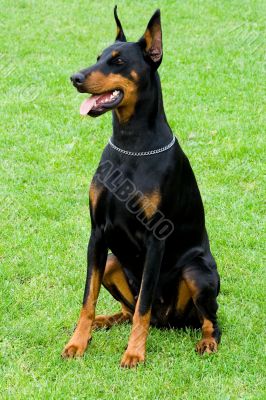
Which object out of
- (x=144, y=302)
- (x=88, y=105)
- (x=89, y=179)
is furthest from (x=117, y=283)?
(x=89, y=179)

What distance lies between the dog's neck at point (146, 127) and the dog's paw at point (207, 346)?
1.23 metres

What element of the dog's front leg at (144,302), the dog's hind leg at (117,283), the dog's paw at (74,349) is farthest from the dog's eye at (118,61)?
the dog's paw at (74,349)

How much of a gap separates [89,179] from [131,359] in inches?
112

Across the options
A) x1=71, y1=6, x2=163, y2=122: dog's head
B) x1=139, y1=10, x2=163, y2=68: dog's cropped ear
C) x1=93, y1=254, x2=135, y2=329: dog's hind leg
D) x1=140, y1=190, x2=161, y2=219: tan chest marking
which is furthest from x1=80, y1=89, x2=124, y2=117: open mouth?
x1=93, y1=254, x2=135, y2=329: dog's hind leg

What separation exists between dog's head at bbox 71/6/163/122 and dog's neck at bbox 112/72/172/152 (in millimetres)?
39

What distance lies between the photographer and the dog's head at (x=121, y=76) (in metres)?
3.92

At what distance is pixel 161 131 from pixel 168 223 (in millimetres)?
539

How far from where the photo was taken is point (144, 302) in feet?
13.7

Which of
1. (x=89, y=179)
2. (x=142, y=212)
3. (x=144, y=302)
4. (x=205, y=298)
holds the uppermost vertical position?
(x=142, y=212)

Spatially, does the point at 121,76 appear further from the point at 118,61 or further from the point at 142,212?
the point at 142,212

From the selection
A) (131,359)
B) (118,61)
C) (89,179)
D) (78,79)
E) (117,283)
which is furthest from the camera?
(89,179)

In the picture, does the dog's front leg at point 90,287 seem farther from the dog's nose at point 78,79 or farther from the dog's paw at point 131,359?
the dog's nose at point 78,79

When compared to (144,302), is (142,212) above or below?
above

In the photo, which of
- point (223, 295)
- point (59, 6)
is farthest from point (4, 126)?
point (59, 6)
